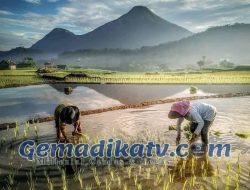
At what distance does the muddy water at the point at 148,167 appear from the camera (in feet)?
22.4

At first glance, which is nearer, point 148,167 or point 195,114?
point 195,114

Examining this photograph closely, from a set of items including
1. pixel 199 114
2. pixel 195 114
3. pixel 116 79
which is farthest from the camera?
pixel 116 79

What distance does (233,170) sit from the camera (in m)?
7.40

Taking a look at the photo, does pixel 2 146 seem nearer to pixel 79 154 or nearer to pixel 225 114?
pixel 79 154

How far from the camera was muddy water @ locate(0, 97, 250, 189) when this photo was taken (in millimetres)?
6816

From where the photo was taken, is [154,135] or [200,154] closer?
[200,154]

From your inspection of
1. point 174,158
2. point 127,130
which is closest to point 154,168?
point 174,158

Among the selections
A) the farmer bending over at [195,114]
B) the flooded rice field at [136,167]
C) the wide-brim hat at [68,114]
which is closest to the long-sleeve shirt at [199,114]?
the farmer bending over at [195,114]

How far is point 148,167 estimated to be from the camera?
767 centimetres

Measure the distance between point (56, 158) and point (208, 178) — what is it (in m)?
4.14

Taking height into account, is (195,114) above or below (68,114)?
above

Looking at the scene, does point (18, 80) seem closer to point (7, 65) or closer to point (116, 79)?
point (116, 79)

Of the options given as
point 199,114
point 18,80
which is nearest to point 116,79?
point 18,80

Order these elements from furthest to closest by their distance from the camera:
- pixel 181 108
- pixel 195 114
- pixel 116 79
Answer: pixel 116 79 < pixel 195 114 < pixel 181 108
